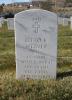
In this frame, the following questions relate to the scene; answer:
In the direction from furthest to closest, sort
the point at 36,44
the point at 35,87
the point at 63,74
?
1. the point at 63,74
2. the point at 36,44
3. the point at 35,87

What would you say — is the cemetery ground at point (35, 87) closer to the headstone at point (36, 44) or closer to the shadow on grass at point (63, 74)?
the shadow on grass at point (63, 74)

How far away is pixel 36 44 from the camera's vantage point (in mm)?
8672

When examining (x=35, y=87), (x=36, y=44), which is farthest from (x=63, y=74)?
(x=35, y=87)

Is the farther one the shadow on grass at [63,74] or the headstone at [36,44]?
the shadow on grass at [63,74]

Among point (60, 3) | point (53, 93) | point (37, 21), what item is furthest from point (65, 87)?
point (60, 3)

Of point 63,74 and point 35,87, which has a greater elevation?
point 35,87

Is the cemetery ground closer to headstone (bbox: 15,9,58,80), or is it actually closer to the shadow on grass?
the shadow on grass

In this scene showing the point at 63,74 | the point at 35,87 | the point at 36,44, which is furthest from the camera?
the point at 63,74

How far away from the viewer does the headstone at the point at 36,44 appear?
8.53 metres

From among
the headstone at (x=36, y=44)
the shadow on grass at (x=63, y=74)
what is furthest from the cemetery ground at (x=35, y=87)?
the headstone at (x=36, y=44)

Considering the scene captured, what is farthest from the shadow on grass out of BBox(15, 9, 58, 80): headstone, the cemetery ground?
BBox(15, 9, 58, 80): headstone

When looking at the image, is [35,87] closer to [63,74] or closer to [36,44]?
[36,44]

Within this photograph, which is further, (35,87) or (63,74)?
(63,74)

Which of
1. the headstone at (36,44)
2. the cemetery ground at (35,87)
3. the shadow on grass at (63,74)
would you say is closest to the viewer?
the cemetery ground at (35,87)
